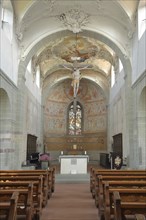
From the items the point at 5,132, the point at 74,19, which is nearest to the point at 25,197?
the point at 5,132

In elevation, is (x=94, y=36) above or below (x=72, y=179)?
above

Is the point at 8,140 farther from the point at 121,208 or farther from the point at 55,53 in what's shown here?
the point at 121,208

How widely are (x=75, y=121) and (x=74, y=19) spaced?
50.7 ft

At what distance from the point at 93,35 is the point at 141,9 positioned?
4545 millimetres

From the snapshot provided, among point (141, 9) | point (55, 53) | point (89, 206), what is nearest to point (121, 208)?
point (89, 206)

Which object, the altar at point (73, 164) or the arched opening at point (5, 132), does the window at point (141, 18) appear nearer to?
the arched opening at point (5, 132)

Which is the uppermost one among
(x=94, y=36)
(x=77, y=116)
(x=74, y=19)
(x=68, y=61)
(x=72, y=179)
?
(x=74, y=19)

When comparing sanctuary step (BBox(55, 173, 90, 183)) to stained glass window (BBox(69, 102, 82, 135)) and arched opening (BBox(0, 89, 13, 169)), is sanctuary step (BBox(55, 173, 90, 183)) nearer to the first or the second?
arched opening (BBox(0, 89, 13, 169))

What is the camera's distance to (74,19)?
16.8 metres

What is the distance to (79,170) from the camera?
17188mm

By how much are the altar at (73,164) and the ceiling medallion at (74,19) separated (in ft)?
27.4

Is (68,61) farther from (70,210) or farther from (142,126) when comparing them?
(70,210)

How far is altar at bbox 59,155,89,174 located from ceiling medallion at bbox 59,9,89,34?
8362 millimetres

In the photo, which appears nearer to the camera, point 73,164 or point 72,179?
point 72,179
